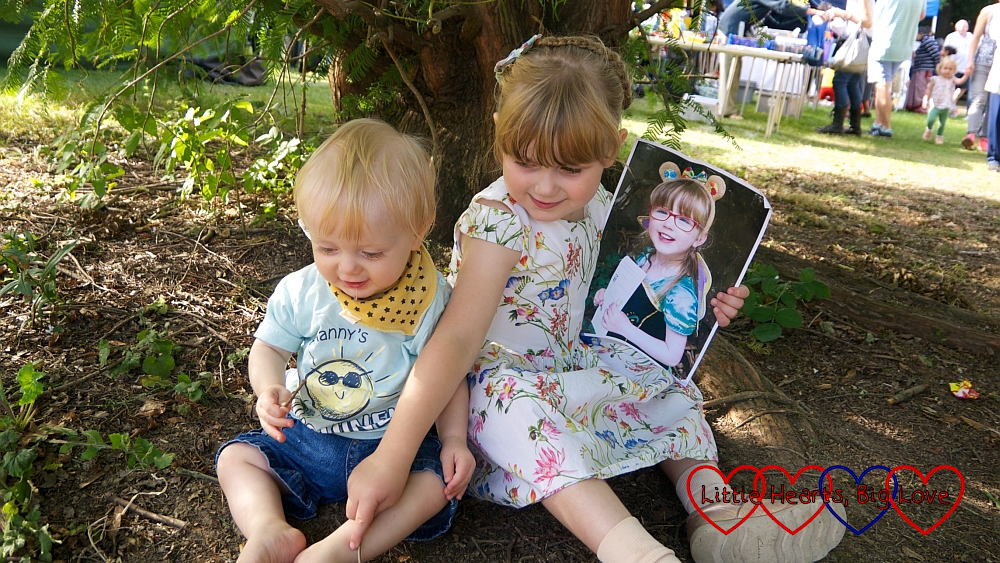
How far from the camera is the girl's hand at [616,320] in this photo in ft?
6.28

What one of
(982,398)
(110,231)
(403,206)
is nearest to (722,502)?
(403,206)

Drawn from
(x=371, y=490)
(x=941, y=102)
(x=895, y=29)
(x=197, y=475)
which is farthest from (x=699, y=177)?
(x=941, y=102)

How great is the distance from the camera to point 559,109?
1.54 metres

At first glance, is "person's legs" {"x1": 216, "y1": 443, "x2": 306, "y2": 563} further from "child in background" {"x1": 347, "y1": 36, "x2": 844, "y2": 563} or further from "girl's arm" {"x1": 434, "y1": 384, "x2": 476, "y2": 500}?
"girl's arm" {"x1": 434, "y1": 384, "x2": 476, "y2": 500}

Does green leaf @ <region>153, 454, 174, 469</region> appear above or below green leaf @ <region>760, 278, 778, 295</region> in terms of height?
below

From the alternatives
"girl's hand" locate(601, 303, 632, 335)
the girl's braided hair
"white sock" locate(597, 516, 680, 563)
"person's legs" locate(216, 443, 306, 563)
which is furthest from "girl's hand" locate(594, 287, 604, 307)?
"person's legs" locate(216, 443, 306, 563)

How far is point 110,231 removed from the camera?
2.53m

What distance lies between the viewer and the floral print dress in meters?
1.52

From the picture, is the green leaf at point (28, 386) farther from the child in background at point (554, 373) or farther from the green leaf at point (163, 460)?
the child in background at point (554, 373)

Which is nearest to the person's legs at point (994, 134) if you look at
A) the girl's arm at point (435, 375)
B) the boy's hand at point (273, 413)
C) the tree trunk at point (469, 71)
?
the tree trunk at point (469, 71)

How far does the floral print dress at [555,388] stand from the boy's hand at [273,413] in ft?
1.38

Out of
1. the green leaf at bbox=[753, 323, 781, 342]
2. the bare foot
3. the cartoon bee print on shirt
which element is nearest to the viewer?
the bare foot

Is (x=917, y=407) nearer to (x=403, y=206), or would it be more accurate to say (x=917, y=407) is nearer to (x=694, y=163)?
(x=694, y=163)

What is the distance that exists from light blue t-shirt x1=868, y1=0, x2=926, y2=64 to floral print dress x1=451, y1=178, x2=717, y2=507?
24.6 ft
